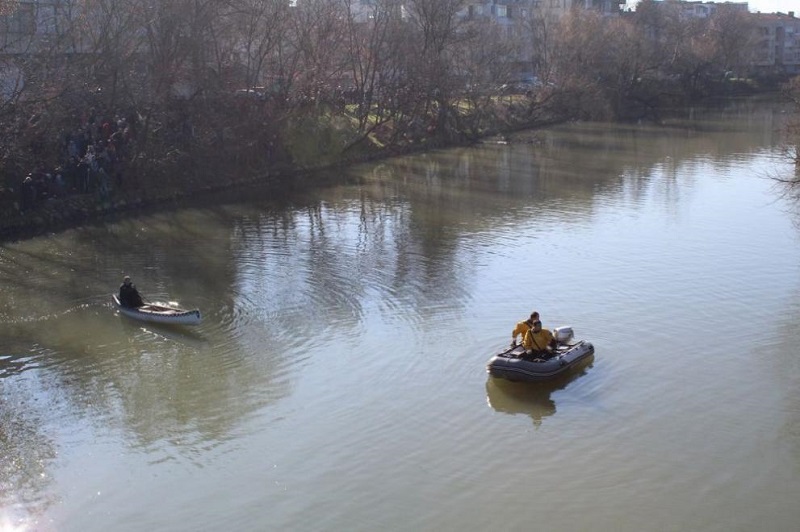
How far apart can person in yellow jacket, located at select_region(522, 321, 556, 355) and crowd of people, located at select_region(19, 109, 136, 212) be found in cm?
2057

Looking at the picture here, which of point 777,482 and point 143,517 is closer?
point 143,517

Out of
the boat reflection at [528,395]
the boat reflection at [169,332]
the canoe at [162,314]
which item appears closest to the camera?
the boat reflection at [528,395]

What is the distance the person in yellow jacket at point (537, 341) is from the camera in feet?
57.1

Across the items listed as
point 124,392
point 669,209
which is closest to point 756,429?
point 124,392

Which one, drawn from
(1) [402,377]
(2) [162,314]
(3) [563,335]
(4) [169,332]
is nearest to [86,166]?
(2) [162,314]

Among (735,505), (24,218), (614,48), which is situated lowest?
(735,505)

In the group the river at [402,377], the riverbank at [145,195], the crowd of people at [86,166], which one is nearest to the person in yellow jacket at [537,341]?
the river at [402,377]

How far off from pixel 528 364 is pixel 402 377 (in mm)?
2527

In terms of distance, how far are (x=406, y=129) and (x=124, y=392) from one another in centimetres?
3636

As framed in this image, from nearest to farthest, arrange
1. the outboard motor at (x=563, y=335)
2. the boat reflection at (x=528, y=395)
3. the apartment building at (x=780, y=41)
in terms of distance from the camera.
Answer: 1. the boat reflection at (x=528, y=395)
2. the outboard motor at (x=563, y=335)
3. the apartment building at (x=780, y=41)

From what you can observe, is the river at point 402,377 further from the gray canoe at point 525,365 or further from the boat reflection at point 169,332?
the gray canoe at point 525,365

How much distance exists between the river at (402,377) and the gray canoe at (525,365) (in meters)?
0.39

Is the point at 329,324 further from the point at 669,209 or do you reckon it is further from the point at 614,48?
the point at 614,48

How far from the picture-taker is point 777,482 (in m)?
13.8
